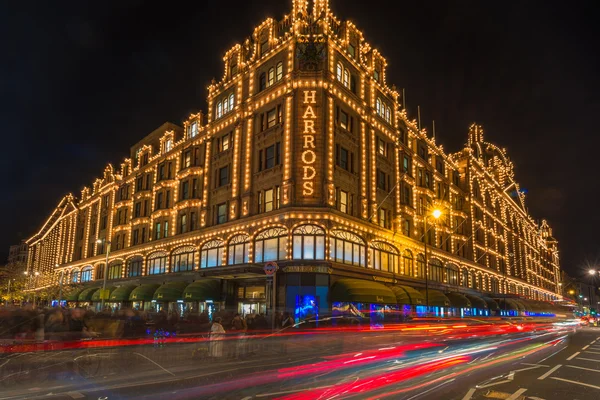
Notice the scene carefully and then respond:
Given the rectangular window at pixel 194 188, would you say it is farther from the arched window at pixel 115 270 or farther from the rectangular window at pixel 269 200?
the arched window at pixel 115 270

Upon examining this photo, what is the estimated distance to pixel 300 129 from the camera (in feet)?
120

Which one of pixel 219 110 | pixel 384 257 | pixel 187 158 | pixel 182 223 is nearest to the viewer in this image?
pixel 384 257

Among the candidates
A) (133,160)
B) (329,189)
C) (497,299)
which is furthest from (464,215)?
(133,160)

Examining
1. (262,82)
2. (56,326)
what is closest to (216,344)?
(56,326)

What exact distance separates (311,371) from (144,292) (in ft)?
121

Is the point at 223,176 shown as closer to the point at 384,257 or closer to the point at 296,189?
the point at 296,189

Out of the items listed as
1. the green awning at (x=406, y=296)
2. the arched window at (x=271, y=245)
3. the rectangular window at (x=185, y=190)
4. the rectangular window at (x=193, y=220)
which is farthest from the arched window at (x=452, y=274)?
the rectangular window at (x=185, y=190)

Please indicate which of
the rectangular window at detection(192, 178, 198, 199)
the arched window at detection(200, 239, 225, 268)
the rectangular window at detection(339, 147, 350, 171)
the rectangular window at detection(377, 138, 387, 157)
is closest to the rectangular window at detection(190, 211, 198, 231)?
the rectangular window at detection(192, 178, 198, 199)

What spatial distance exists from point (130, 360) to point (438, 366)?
11.2 m

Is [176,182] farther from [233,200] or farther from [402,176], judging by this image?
[402,176]

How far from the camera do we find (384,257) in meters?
42.3

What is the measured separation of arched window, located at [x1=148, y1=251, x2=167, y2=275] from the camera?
5028 centimetres

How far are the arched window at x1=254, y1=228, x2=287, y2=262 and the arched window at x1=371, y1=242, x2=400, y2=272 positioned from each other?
919 centimetres

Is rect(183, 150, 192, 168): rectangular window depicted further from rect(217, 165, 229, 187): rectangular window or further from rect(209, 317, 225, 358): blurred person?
rect(209, 317, 225, 358): blurred person
